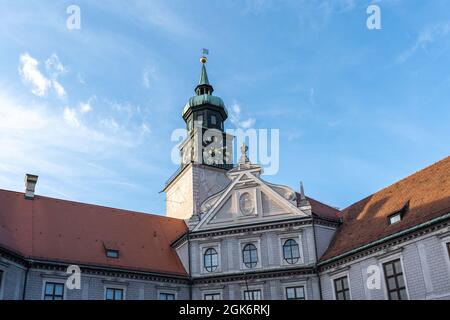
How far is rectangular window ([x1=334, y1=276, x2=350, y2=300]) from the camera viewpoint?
1099 inches

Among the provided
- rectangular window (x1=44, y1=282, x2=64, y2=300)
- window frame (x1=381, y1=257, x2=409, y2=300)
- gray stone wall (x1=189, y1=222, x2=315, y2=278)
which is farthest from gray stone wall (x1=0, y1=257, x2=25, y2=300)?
window frame (x1=381, y1=257, x2=409, y2=300)

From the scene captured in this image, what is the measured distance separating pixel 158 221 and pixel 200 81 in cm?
1788

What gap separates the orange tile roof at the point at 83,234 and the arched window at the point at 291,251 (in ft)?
21.1

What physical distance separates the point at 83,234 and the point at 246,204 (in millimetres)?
10326

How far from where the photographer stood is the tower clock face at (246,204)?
107ft

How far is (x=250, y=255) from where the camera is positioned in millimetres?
31406

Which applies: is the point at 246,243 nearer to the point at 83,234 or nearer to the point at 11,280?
the point at 83,234

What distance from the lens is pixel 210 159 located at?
44.1 m

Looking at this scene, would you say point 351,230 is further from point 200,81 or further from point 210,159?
point 200,81

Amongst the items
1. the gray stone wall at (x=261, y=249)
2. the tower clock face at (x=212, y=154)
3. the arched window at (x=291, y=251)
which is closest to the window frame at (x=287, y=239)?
the gray stone wall at (x=261, y=249)

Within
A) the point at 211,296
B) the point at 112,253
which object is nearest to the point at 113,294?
the point at 112,253

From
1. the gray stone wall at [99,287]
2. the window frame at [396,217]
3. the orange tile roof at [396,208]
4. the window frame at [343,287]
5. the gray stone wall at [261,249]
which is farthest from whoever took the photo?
the gray stone wall at [261,249]

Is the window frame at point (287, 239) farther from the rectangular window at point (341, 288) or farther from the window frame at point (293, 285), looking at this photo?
the rectangular window at point (341, 288)
